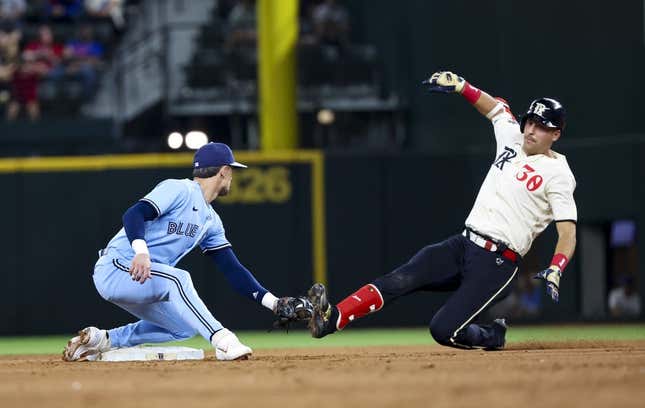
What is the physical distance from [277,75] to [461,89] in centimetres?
894

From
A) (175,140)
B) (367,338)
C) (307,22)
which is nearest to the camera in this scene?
(367,338)

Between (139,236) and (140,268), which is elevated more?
(139,236)

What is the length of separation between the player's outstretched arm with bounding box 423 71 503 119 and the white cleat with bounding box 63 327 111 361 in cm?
298

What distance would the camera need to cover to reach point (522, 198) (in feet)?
29.9

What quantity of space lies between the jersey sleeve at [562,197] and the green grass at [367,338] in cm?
347

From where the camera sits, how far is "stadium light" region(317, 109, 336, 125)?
1842 cm

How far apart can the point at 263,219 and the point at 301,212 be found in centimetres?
52

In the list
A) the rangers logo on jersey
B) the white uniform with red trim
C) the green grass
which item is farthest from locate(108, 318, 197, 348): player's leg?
the green grass

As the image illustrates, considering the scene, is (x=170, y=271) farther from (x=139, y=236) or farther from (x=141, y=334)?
(x=141, y=334)

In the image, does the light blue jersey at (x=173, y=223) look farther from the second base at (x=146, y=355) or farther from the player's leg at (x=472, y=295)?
the player's leg at (x=472, y=295)

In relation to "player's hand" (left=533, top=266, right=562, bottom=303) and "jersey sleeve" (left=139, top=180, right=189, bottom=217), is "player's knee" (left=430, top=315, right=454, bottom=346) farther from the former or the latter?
"jersey sleeve" (left=139, top=180, right=189, bottom=217)

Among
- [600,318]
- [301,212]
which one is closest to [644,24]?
[600,318]

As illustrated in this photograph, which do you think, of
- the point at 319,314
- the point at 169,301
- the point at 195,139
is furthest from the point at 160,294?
the point at 195,139

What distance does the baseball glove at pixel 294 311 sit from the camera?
8867mm
